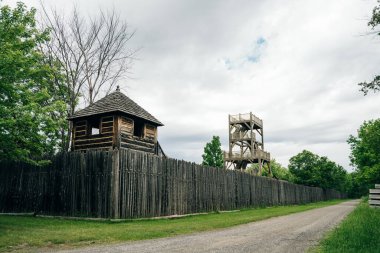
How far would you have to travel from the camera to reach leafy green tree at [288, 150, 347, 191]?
62.4 metres

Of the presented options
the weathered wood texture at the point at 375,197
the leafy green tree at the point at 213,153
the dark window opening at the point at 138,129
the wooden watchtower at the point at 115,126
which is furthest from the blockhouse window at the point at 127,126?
the leafy green tree at the point at 213,153

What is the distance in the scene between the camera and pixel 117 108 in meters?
18.8

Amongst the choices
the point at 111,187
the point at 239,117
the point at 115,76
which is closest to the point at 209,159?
the point at 239,117

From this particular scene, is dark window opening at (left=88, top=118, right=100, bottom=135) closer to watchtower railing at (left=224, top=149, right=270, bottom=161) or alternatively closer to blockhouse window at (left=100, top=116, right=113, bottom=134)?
blockhouse window at (left=100, top=116, right=113, bottom=134)

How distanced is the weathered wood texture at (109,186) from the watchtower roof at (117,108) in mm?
4508

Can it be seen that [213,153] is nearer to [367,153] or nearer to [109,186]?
[367,153]

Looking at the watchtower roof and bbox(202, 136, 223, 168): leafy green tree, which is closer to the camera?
the watchtower roof

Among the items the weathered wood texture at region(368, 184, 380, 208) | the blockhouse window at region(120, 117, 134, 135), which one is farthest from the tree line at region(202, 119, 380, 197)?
the blockhouse window at region(120, 117, 134, 135)

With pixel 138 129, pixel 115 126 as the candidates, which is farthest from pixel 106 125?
pixel 138 129

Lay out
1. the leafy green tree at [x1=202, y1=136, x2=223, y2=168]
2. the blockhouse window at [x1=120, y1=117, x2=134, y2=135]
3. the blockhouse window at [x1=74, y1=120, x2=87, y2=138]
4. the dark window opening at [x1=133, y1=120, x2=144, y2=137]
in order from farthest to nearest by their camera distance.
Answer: the leafy green tree at [x1=202, y1=136, x2=223, y2=168]
the dark window opening at [x1=133, y1=120, x2=144, y2=137]
the blockhouse window at [x1=74, y1=120, x2=87, y2=138]
the blockhouse window at [x1=120, y1=117, x2=134, y2=135]

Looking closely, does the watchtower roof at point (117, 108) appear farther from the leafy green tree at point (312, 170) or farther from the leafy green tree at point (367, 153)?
the leafy green tree at point (312, 170)

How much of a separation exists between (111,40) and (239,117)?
60.9 ft

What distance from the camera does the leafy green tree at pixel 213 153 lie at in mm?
54219

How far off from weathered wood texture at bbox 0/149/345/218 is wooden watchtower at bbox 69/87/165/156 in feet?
12.7
